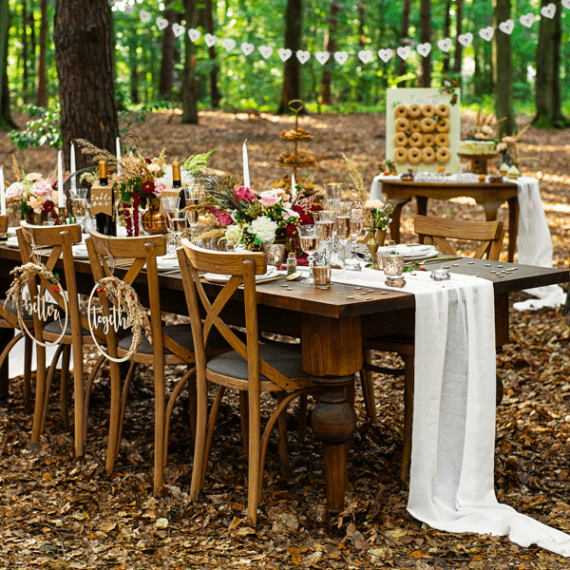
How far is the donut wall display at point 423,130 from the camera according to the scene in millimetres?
6789

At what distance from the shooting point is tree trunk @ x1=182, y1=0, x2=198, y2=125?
1402 cm

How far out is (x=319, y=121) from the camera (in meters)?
16.2

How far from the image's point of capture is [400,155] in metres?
6.92

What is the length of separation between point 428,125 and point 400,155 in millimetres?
349

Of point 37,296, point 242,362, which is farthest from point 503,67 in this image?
point 242,362

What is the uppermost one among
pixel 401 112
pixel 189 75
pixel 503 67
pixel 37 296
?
pixel 189 75

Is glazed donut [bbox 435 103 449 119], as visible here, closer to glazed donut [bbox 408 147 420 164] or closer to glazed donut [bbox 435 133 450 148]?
glazed donut [bbox 435 133 450 148]

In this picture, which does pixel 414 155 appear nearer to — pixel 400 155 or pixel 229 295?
pixel 400 155

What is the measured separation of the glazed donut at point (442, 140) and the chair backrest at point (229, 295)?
166 inches

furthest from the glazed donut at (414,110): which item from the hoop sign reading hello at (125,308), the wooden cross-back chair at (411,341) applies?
the hoop sign reading hello at (125,308)

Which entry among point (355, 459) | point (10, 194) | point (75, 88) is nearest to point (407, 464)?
point (355, 459)

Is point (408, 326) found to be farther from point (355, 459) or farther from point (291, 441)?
point (291, 441)

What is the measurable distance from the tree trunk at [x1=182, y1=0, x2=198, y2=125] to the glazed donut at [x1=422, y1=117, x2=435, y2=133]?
26.1ft

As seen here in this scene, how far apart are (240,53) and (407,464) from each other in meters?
22.4
